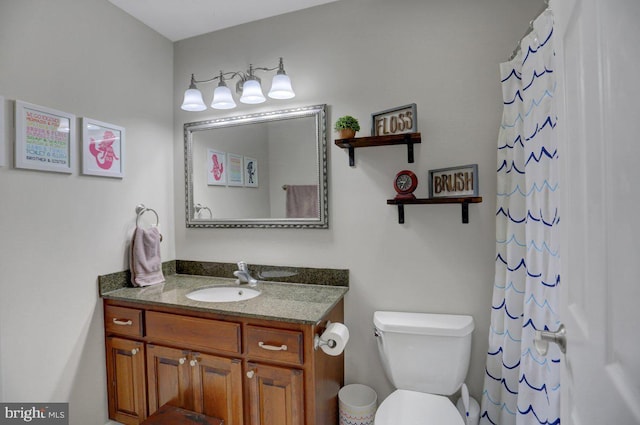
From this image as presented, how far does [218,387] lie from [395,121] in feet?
5.55

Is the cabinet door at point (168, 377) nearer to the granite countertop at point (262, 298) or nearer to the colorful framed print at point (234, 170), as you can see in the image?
the granite countertop at point (262, 298)

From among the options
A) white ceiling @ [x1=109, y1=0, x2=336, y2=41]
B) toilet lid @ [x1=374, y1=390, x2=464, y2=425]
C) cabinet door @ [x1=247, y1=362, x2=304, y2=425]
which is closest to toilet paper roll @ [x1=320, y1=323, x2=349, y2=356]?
cabinet door @ [x1=247, y1=362, x2=304, y2=425]

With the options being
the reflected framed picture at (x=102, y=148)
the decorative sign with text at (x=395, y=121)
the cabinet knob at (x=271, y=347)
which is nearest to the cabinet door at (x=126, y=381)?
the cabinet knob at (x=271, y=347)

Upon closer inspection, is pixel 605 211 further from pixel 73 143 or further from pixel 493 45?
pixel 73 143

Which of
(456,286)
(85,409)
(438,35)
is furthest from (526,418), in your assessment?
(85,409)

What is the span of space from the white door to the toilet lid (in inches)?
28.4

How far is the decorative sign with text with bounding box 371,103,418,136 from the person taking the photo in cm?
165

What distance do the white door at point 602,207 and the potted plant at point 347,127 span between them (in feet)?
3.51

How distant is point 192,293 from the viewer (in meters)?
1.85

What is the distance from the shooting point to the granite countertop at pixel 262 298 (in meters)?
1.44

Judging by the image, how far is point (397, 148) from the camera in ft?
5.77

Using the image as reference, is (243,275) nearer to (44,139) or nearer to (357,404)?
(357,404)

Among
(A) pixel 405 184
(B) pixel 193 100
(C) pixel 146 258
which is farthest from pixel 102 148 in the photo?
(A) pixel 405 184

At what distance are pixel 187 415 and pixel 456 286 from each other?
153cm
